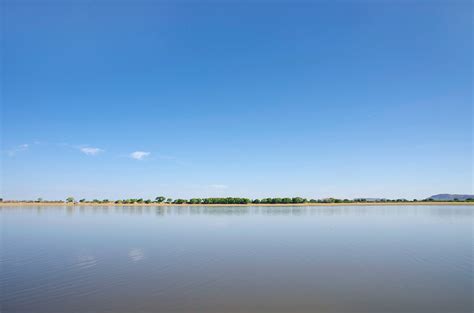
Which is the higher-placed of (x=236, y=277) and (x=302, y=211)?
(x=236, y=277)

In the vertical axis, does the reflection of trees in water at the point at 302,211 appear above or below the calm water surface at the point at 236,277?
below

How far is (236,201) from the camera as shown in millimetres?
159750

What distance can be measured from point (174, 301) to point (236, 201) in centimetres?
15105

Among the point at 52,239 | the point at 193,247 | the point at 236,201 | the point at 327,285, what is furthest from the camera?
the point at 236,201

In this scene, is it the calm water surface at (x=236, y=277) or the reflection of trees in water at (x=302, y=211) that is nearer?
the calm water surface at (x=236, y=277)

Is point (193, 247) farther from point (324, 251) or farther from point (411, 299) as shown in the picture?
point (411, 299)

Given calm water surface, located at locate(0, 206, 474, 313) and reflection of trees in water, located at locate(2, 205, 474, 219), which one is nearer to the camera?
calm water surface, located at locate(0, 206, 474, 313)

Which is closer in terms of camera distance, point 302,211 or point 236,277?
point 236,277

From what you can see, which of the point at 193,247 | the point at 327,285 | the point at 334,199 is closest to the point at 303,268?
the point at 327,285

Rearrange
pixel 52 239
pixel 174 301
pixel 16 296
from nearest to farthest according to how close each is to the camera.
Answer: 1. pixel 174 301
2. pixel 16 296
3. pixel 52 239

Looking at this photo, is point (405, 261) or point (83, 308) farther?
point (405, 261)

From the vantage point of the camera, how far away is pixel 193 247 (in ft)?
70.7

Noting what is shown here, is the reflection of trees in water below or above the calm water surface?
below

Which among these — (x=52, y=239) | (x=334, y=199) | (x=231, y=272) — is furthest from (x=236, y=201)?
(x=231, y=272)
